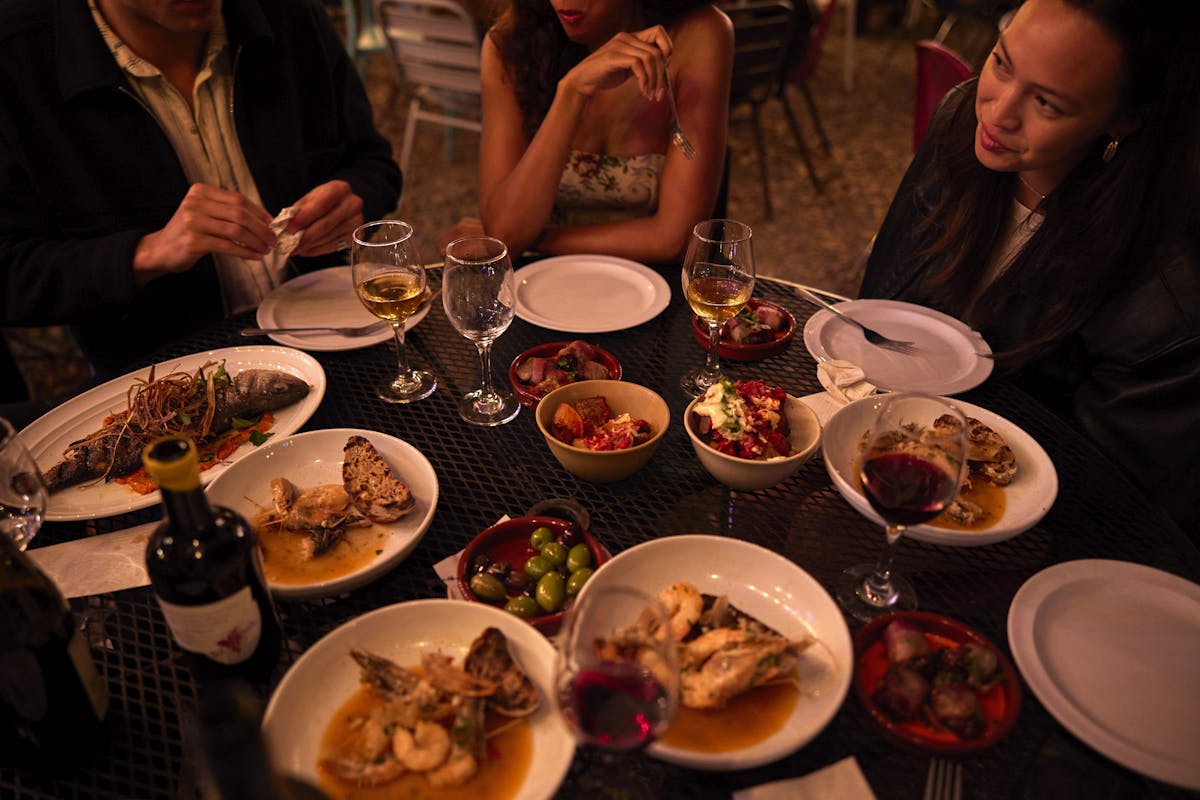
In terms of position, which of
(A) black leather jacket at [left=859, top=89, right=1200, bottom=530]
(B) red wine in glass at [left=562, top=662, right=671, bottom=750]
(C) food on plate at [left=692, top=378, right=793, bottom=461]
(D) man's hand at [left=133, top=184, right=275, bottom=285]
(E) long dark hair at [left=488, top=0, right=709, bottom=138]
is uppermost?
(E) long dark hair at [left=488, top=0, right=709, bottom=138]

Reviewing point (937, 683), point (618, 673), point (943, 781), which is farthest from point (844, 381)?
point (618, 673)

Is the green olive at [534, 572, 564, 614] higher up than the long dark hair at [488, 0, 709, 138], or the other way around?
the long dark hair at [488, 0, 709, 138]

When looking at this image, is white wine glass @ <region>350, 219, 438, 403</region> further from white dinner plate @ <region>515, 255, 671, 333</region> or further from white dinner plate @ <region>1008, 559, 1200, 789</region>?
white dinner plate @ <region>1008, 559, 1200, 789</region>

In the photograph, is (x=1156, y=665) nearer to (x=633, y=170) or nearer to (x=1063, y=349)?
(x=1063, y=349)

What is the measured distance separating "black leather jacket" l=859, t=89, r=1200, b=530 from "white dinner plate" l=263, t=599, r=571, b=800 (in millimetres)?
1376

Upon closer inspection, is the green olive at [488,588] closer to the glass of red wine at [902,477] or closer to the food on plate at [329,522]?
the food on plate at [329,522]

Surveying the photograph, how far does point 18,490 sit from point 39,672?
0.30 metres

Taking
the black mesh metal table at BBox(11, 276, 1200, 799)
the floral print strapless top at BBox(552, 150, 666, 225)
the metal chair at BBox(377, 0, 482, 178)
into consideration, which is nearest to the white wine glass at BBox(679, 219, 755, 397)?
the black mesh metal table at BBox(11, 276, 1200, 799)

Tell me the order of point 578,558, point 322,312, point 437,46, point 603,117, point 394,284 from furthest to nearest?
point 437,46 → point 603,117 → point 322,312 → point 394,284 → point 578,558

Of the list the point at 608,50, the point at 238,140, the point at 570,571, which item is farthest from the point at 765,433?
the point at 238,140

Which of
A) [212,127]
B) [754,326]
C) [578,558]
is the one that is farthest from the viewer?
[212,127]

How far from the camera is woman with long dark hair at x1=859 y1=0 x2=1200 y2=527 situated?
60.7 inches

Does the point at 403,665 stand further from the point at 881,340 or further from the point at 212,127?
the point at 212,127

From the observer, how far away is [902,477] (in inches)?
42.8
